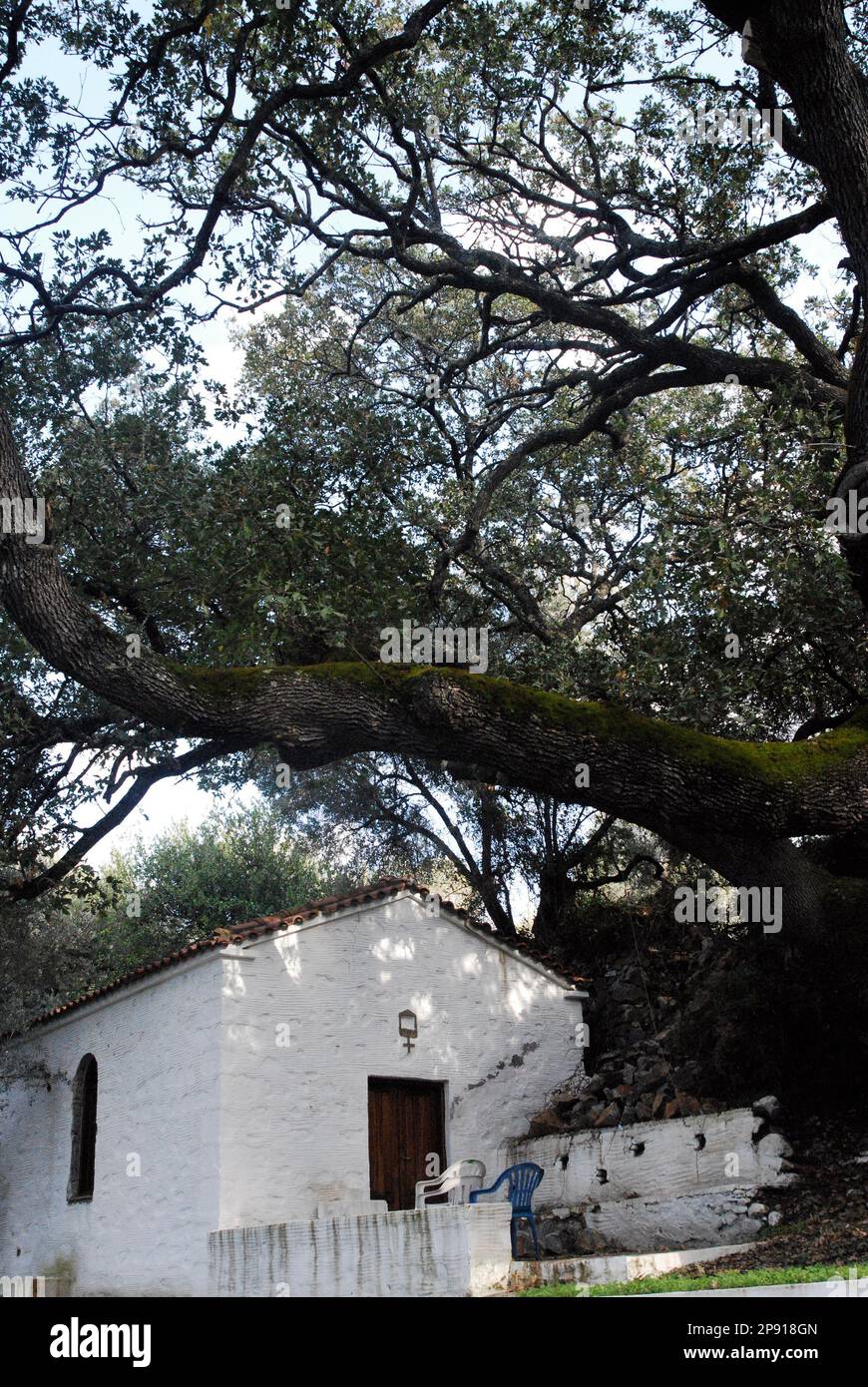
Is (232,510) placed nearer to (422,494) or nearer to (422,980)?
(422,494)

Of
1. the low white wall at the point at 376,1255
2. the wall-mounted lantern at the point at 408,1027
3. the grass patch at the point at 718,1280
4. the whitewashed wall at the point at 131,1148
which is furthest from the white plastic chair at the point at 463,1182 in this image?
the grass patch at the point at 718,1280

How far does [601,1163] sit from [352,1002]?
3.56 metres

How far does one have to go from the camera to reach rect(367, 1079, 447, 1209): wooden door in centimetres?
1520

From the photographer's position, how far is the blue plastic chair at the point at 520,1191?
13930mm

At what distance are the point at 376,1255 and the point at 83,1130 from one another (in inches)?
277

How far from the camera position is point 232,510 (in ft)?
43.2

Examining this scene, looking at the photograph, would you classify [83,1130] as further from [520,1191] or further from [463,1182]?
[520,1191]

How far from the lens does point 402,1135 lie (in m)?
15.5

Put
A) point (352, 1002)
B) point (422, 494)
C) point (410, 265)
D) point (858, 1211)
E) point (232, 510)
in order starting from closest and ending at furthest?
1. point (858, 1211)
2. point (232, 510)
3. point (410, 265)
4. point (352, 1002)
5. point (422, 494)

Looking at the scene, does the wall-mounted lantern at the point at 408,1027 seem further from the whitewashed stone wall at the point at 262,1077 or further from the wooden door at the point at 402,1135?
the wooden door at the point at 402,1135

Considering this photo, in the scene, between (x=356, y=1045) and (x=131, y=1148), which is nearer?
(x=356, y=1045)

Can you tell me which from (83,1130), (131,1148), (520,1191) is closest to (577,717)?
(520,1191)

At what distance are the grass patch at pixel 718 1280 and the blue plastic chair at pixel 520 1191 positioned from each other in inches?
109
